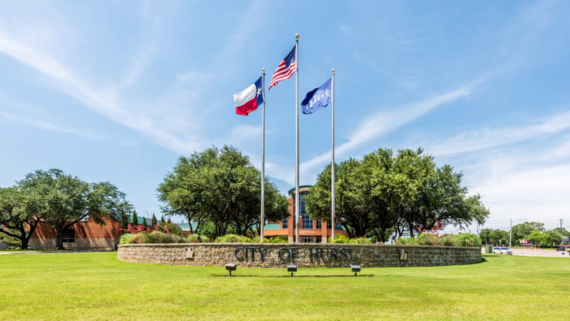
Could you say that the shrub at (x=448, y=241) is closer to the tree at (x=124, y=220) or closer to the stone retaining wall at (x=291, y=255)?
the stone retaining wall at (x=291, y=255)

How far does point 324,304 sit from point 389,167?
3099cm

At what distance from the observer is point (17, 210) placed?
4819cm

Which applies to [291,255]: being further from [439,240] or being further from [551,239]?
[551,239]

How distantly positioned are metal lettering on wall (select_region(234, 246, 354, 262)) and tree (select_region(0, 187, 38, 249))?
130ft

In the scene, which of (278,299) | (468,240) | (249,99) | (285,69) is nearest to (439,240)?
(468,240)

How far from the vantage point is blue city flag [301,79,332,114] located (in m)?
23.7

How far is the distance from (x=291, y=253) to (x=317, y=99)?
942 cm

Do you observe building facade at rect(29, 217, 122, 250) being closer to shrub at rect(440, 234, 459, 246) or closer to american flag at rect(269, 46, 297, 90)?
american flag at rect(269, 46, 297, 90)

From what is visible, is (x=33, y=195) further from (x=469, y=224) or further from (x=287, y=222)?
(x=469, y=224)

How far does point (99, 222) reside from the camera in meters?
55.9

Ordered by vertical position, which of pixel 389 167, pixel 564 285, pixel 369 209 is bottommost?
pixel 564 285

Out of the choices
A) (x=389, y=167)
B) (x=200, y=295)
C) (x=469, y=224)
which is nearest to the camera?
(x=200, y=295)

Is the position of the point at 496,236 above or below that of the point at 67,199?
below

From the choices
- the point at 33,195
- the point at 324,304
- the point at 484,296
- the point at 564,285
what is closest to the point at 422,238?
the point at 564,285
